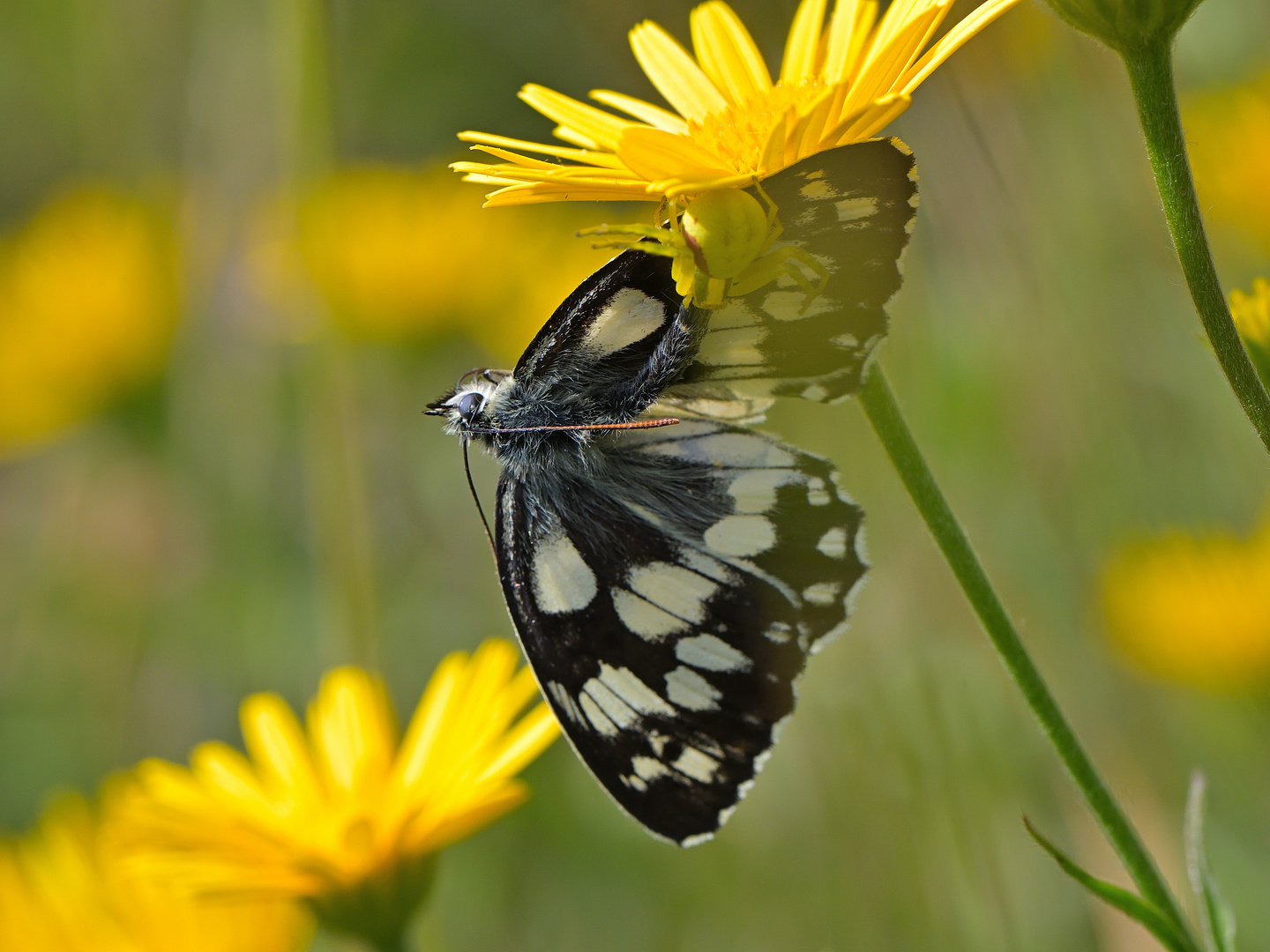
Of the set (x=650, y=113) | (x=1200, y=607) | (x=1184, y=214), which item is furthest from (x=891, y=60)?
(x=1200, y=607)

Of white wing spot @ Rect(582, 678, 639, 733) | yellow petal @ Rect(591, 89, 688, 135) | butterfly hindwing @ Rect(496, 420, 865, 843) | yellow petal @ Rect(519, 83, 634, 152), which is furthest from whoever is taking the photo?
white wing spot @ Rect(582, 678, 639, 733)

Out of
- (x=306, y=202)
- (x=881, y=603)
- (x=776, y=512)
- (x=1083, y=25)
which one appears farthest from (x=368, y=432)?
(x=1083, y=25)

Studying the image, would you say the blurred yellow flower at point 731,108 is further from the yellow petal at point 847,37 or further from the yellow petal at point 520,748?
the yellow petal at point 520,748

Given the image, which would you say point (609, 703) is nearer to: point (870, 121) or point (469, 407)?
point (469, 407)

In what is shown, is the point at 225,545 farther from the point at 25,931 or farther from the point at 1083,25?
the point at 1083,25

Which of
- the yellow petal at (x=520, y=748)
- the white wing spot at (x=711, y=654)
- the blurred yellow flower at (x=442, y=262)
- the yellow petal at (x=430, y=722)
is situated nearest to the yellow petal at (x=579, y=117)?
the white wing spot at (x=711, y=654)

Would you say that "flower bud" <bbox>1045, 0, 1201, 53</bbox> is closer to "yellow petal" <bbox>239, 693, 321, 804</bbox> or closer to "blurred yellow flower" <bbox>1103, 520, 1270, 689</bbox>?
"yellow petal" <bbox>239, 693, 321, 804</bbox>

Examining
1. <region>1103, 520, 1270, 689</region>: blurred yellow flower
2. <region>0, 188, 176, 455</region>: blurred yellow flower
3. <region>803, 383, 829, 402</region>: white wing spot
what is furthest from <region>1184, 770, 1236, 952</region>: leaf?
<region>0, 188, 176, 455</region>: blurred yellow flower
